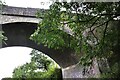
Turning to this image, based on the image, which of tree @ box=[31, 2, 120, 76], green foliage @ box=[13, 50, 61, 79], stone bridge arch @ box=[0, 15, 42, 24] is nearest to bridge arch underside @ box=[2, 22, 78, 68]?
stone bridge arch @ box=[0, 15, 42, 24]

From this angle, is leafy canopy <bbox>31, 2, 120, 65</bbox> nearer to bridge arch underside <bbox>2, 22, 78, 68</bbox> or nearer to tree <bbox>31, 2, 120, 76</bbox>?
tree <bbox>31, 2, 120, 76</bbox>

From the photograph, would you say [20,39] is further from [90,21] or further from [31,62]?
[31,62]

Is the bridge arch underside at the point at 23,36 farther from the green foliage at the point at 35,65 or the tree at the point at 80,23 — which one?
the green foliage at the point at 35,65

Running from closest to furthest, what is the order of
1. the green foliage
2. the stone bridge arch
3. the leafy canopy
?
1. the leafy canopy
2. the stone bridge arch
3. the green foliage

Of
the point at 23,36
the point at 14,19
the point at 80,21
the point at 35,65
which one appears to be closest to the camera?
the point at 80,21

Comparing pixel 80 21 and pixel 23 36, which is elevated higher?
pixel 23 36

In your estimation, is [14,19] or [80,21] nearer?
[80,21]

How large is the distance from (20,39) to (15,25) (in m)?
0.47

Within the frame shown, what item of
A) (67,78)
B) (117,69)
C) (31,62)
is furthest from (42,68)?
(117,69)

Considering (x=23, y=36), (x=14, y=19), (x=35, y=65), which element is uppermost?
(x=14, y=19)

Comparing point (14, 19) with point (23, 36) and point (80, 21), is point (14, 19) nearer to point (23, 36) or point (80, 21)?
point (23, 36)

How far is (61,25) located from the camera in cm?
413

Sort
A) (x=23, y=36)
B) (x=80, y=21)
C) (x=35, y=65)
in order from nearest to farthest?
(x=80, y=21) → (x=23, y=36) → (x=35, y=65)

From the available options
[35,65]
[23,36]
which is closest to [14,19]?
[23,36]
